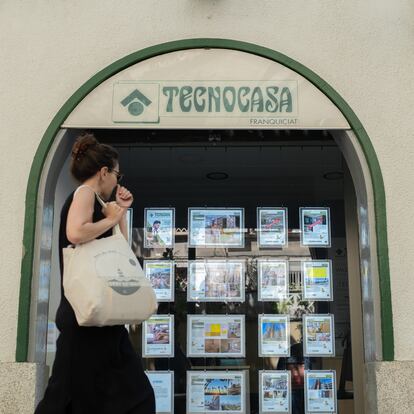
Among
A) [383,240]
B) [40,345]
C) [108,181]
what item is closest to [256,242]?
[383,240]

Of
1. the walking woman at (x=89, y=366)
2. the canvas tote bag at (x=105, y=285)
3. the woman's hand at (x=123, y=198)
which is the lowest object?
the walking woman at (x=89, y=366)

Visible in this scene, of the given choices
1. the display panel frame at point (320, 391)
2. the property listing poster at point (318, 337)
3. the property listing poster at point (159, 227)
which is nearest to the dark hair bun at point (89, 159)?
the property listing poster at point (159, 227)

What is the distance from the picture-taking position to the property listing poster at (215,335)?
17.6ft

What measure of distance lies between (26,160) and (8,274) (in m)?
0.90

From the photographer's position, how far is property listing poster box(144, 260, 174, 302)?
5434mm

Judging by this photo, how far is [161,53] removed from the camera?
5.02 m

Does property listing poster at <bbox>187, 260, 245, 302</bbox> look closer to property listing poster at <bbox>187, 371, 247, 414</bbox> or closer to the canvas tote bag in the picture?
property listing poster at <bbox>187, 371, 247, 414</bbox>

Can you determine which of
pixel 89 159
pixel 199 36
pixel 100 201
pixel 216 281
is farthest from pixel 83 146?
pixel 216 281

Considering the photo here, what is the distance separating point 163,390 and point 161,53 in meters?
2.80

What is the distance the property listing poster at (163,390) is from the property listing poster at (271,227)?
1401 mm

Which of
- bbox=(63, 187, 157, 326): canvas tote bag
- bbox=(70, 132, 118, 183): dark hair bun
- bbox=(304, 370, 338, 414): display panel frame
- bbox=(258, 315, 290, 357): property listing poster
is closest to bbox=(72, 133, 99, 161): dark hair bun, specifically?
bbox=(70, 132, 118, 183): dark hair bun

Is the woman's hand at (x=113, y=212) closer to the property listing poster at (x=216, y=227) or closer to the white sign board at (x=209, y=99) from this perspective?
the white sign board at (x=209, y=99)

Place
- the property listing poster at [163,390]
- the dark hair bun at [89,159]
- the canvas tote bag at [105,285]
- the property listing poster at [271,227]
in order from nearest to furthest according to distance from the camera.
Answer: the canvas tote bag at [105,285]
the dark hair bun at [89,159]
the property listing poster at [163,390]
the property listing poster at [271,227]

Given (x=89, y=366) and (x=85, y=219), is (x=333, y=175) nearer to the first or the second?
(x=85, y=219)
